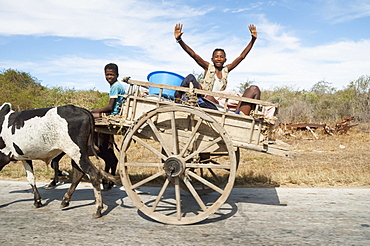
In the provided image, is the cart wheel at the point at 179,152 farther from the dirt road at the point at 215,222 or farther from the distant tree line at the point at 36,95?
the distant tree line at the point at 36,95

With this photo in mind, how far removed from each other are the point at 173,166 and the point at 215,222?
90 cm

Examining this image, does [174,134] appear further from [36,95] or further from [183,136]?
[36,95]

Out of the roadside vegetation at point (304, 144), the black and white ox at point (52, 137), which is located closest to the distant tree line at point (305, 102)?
the roadside vegetation at point (304, 144)

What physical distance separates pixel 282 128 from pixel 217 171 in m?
7.96

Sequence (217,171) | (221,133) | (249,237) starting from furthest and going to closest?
1. (217,171)
2. (221,133)
3. (249,237)

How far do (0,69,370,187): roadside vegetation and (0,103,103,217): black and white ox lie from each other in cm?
233

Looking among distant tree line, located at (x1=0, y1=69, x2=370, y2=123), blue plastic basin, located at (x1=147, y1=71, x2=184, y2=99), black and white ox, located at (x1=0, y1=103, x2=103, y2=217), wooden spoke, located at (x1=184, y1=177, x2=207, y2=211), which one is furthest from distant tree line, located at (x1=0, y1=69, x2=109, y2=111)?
wooden spoke, located at (x1=184, y1=177, x2=207, y2=211)

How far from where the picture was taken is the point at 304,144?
1205 centimetres

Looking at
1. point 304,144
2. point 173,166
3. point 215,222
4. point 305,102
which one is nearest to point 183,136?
point 173,166

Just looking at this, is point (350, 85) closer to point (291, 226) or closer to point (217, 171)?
point (217, 171)

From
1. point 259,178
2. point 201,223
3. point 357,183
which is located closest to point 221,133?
point 201,223

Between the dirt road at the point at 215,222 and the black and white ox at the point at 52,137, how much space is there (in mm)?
424

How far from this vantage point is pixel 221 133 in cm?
385

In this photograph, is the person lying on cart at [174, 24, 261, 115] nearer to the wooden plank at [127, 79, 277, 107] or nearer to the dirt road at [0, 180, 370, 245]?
the wooden plank at [127, 79, 277, 107]
